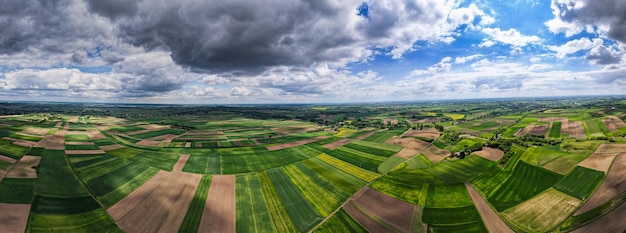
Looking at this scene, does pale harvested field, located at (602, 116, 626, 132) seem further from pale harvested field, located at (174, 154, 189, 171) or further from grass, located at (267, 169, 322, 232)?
pale harvested field, located at (174, 154, 189, 171)

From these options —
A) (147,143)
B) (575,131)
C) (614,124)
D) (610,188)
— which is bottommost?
(147,143)

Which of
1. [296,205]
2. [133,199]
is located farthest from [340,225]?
[133,199]

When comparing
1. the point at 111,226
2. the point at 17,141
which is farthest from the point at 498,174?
the point at 17,141

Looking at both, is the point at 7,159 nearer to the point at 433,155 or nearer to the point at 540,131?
the point at 433,155

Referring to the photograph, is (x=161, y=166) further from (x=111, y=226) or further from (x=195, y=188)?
(x=111, y=226)

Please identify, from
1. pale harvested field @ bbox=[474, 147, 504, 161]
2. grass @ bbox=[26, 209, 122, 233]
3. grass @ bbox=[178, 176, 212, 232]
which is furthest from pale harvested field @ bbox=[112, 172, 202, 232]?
pale harvested field @ bbox=[474, 147, 504, 161]

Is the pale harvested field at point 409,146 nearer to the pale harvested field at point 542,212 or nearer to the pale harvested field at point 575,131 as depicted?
the pale harvested field at point 542,212
